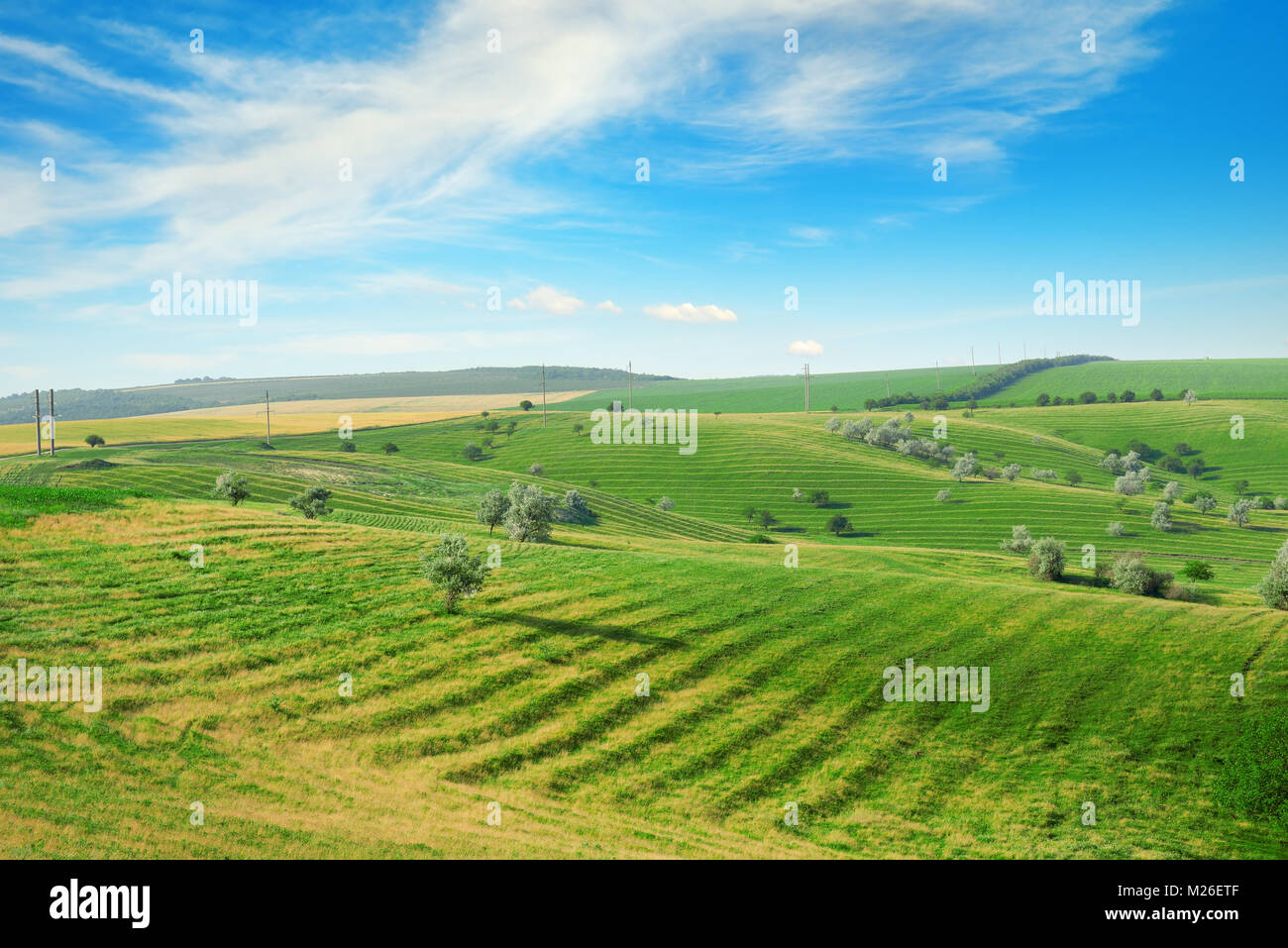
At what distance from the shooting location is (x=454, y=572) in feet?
127

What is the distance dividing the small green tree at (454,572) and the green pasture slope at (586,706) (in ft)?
3.75

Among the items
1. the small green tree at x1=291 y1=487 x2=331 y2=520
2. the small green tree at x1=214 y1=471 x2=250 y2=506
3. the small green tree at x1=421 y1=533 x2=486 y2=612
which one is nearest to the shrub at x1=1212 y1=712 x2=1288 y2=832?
the small green tree at x1=421 y1=533 x2=486 y2=612

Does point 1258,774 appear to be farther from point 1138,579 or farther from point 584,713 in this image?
point 584,713

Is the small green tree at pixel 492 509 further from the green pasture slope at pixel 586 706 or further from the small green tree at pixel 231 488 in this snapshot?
the small green tree at pixel 231 488

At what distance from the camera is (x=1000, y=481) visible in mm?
129250

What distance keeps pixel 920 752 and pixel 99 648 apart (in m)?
35.1

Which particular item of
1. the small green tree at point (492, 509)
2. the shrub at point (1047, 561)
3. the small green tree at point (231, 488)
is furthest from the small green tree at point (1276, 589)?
the small green tree at point (231, 488)

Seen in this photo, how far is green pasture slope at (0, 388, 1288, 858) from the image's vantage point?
2380 cm

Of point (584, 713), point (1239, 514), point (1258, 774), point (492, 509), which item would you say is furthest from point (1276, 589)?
point (1239, 514)

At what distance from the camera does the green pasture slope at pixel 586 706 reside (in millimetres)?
23797

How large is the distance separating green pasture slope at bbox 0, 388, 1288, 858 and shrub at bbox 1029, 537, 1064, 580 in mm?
1226

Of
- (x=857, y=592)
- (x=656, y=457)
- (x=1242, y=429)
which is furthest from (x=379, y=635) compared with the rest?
(x=1242, y=429)

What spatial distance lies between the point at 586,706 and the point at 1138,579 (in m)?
44.4

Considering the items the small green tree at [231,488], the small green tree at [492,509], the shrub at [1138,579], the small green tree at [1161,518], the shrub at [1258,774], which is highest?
the small green tree at [231,488]
